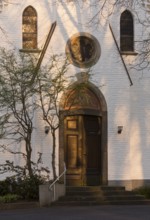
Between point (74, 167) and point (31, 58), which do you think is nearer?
point (31, 58)

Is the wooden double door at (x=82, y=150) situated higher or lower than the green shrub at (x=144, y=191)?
higher

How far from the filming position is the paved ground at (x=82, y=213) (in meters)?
17.6

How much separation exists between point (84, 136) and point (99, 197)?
12.8ft

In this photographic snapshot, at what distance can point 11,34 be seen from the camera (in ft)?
82.9

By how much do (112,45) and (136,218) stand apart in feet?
32.2

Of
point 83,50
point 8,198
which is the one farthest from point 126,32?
point 8,198

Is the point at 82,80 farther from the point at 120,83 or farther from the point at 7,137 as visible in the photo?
the point at 7,137

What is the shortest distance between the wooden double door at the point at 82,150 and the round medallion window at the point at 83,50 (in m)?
2.15

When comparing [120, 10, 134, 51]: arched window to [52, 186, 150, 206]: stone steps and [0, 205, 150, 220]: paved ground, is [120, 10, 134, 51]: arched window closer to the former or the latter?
[52, 186, 150, 206]: stone steps

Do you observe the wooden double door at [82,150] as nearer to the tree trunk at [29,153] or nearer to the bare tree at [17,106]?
the bare tree at [17,106]

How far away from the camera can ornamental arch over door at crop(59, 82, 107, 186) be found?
2523 cm

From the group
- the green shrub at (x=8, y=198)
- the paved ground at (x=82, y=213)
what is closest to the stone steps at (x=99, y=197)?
the paved ground at (x=82, y=213)

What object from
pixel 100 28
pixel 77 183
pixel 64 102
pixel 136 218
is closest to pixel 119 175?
pixel 77 183

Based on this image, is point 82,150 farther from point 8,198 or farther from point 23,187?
point 8,198
